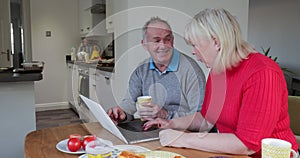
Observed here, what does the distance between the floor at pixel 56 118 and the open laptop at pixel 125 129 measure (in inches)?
104

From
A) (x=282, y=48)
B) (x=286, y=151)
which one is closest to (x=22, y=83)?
(x=286, y=151)

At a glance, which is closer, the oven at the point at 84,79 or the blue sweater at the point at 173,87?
the blue sweater at the point at 173,87

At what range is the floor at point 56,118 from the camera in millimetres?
3803

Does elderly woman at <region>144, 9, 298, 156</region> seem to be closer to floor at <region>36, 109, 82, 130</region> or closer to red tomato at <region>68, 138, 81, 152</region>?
red tomato at <region>68, 138, 81, 152</region>

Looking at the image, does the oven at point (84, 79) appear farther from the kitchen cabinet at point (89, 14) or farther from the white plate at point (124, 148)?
the white plate at point (124, 148)

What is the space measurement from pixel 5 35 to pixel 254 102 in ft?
16.2

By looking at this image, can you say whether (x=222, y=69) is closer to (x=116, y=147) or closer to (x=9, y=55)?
(x=116, y=147)

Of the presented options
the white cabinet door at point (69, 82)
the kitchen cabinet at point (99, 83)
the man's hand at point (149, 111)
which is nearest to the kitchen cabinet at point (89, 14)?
the white cabinet door at point (69, 82)

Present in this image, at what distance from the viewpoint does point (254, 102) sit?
0.99 m

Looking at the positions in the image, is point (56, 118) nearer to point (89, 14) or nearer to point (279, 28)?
point (89, 14)

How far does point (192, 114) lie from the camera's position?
1.39 m

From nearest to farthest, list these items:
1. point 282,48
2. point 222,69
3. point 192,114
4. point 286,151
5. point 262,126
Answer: point 286,151
point 262,126
point 222,69
point 192,114
point 282,48

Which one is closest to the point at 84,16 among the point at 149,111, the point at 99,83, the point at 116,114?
the point at 99,83

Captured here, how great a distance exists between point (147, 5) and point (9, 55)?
11.4 ft
